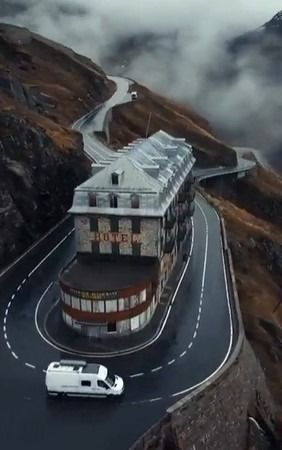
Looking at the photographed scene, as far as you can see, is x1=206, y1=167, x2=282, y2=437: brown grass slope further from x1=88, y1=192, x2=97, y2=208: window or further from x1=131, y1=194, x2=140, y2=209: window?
x1=88, y1=192, x2=97, y2=208: window

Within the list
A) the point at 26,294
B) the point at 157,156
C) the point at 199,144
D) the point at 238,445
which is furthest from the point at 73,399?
the point at 199,144

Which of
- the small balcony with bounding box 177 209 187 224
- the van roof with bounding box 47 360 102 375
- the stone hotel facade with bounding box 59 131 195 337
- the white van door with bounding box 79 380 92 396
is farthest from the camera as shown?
the small balcony with bounding box 177 209 187 224

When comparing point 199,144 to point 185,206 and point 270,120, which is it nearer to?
point 185,206

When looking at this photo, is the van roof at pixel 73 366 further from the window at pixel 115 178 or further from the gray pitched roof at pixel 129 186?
the window at pixel 115 178

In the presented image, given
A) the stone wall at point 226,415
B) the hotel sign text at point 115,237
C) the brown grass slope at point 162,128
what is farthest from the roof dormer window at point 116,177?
the brown grass slope at point 162,128

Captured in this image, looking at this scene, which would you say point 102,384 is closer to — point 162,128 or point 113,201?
point 113,201

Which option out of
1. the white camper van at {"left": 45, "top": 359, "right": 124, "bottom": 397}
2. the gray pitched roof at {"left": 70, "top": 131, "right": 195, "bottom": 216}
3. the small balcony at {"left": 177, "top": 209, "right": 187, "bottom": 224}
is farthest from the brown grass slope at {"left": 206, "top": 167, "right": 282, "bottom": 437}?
the gray pitched roof at {"left": 70, "top": 131, "right": 195, "bottom": 216}
